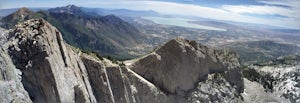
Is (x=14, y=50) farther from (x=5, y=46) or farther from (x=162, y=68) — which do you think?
(x=162, y=68)

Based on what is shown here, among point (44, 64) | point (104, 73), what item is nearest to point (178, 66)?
point (104, 73)

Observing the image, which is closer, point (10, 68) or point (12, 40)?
point (10, 68)

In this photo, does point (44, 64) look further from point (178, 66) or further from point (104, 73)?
point (178, 66)

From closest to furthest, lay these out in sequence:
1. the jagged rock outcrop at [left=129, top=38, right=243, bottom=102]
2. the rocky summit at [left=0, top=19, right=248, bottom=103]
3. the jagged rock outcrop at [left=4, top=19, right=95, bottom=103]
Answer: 1. the rocky summit at [left=0, top=19, right=248, bottom=103]
2. the jagged rock outcrop at [left=4, top=19, right=95, bottom=103]
3. the jagged rock outcrop at [left=129, top=38, right=243, bottom=102]

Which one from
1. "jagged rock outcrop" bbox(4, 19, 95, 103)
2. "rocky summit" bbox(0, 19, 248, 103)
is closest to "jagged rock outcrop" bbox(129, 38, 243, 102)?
"rocky summit" bbox(0, 19, 248, 103)

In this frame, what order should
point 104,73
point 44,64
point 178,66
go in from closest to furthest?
point 44,64
point 104,73
point 178,66

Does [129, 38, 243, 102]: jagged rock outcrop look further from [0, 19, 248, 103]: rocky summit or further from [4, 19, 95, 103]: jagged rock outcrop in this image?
[4, 19, 95, 103]: jagged rock outcrop

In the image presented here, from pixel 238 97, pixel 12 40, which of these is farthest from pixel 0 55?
pixel 238 97

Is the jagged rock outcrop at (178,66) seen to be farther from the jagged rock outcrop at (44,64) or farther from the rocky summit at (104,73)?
the jagged rock outcrop at (44,64)
